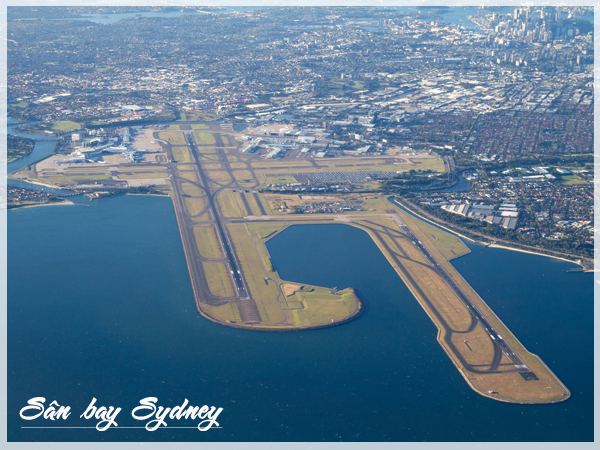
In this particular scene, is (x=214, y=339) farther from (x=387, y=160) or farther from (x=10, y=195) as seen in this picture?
(x=387, y=160)

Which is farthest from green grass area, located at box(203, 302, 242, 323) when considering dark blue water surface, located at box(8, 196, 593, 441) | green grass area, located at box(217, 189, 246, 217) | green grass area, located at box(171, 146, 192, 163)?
green grass area, located at box(171, 146, 192, 163)

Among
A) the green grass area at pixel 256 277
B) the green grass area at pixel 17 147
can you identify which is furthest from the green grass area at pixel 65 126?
the green grass area at pixel 256 277

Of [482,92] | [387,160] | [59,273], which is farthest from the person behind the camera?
[482,92]

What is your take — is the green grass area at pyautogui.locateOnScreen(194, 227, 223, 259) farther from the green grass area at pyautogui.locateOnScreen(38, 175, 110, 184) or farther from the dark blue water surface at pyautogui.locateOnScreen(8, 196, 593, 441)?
the green grass area at pyautogui.locateOnScreen(38, 175, 110, 184)

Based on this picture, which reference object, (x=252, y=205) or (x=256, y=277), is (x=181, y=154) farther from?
(x=256, y=277)

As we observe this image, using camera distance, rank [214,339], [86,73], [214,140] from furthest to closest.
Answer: [86,73]
[214,140]
[214,339]

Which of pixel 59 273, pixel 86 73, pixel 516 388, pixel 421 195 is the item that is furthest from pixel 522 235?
pixel 86 73
